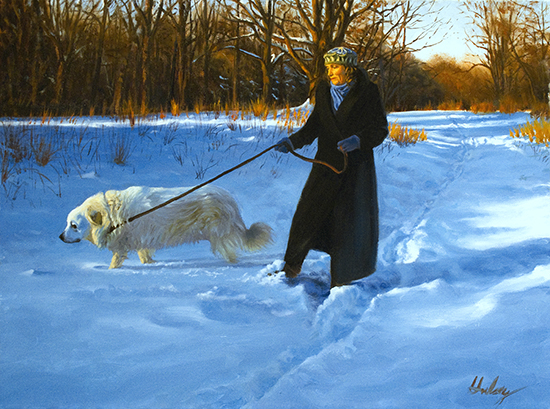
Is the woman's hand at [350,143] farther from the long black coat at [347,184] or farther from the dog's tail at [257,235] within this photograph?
the dog's tail at [257,235]

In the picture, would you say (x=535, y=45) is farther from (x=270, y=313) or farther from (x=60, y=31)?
(x=270, y=313)

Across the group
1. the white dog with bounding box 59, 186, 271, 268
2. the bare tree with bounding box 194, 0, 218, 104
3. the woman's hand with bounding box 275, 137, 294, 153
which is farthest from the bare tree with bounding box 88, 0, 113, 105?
the woman's hand with bounding box 275, 137, 294, 153

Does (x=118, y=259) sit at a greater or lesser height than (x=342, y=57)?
lesser

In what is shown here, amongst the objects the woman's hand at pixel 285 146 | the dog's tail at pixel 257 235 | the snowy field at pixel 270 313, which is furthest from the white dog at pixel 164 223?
the woman's hand at pixel 285 146

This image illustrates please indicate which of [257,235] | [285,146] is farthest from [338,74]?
[257,235]

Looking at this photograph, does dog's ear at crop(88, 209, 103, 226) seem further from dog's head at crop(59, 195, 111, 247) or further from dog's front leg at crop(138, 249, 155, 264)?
dog's front leg at crop(138, 249, 155, 264)

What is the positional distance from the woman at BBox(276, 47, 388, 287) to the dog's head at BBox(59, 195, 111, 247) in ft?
5.93

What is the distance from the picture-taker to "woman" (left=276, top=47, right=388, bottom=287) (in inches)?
142

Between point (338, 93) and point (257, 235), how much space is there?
1707mm

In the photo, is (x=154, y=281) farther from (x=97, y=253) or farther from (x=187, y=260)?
(x=97, y=253)

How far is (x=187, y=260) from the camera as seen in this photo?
4828 millimetres

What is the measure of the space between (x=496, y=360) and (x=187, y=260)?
305 centimetres

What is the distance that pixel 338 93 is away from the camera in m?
3.67

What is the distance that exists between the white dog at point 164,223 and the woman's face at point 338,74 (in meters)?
1.66
